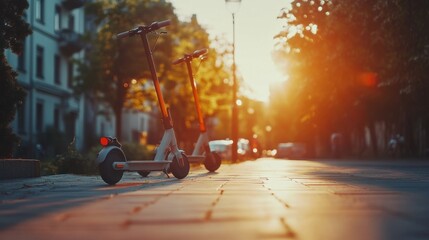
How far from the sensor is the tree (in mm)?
16531

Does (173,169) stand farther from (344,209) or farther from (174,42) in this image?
(174,42)

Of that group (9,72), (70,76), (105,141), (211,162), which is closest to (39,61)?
(70,76)

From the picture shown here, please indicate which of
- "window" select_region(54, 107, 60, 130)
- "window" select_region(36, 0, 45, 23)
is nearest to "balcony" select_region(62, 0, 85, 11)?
"window" select_region(36, 0, 45, 23)

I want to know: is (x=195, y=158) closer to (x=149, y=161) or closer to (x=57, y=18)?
(x=149, y=161)

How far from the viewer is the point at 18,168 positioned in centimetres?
1384

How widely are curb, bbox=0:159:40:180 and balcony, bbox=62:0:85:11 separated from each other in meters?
31.6

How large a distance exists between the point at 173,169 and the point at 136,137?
5591 centimetres

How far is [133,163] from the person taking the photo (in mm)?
12562

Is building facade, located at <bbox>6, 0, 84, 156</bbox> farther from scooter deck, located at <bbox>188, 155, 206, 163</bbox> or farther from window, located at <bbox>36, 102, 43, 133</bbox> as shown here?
scooter deck, located at <bbox>188, 155, 206, 163</bbox>

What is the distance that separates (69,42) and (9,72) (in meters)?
Result: 27.5

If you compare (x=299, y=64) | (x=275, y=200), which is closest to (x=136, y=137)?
(x=299, y=64)

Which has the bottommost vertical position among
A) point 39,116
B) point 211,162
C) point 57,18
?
point 211,162

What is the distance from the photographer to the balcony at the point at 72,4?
146 feet

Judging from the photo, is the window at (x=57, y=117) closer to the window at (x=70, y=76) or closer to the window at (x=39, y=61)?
the window at (x=70, y=76)
